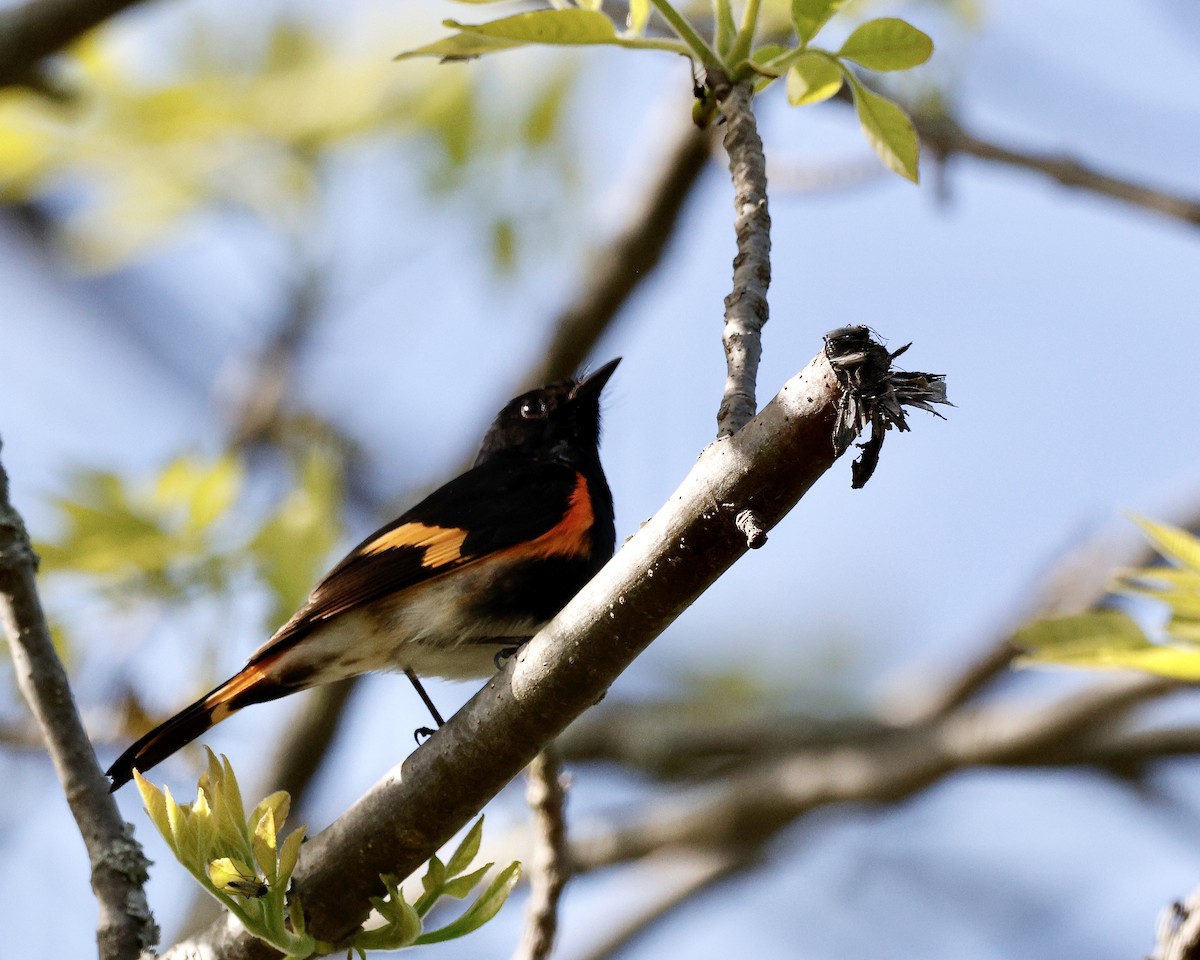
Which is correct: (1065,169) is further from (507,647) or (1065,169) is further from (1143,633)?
(1143,633)

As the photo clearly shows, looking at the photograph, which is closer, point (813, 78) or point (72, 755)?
point (813, 78)

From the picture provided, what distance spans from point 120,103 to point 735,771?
3149 millimetres

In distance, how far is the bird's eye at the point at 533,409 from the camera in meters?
4.25

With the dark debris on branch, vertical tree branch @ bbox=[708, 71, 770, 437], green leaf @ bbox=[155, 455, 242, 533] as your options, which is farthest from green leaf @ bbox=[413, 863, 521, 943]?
green leaf @ bbox=[155, 455, 242, 533]

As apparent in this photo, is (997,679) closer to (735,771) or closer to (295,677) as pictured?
(735,771)

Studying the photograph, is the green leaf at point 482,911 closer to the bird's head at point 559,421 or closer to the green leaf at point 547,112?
the bird's head at point 559,421

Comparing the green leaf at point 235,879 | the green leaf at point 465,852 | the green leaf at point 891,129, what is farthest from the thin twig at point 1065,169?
the green leaf at point 235,879

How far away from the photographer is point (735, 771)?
5160 millimetres

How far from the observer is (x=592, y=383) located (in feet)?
13.7

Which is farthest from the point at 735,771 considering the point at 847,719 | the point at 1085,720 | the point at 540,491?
the point at 540,491

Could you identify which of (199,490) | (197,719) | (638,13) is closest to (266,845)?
(197,719)

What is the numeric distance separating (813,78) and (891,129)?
18 centimetres

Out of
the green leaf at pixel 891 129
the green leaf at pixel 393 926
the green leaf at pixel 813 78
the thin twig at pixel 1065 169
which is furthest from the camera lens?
the thin twig at pixel 1065 169

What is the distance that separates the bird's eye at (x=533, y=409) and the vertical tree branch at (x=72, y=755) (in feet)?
6.82
